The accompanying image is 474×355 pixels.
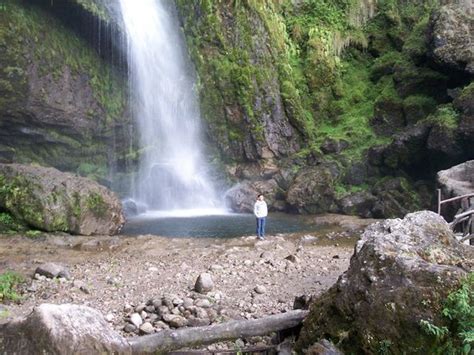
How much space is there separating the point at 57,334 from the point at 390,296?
10.8 ft

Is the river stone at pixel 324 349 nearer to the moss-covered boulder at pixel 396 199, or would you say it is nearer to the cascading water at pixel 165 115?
the moss-covered boulder at pixel 396 199

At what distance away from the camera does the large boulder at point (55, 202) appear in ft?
45.3

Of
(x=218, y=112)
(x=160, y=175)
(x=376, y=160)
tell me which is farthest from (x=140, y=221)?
(x=376, y=160)

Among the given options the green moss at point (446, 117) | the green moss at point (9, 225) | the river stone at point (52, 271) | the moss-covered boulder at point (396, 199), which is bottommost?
the river stone at point (52, 271)

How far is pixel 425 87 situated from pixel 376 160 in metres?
4.36

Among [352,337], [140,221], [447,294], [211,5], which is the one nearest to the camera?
[447,294]

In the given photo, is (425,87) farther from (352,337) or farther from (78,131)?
(352,337)

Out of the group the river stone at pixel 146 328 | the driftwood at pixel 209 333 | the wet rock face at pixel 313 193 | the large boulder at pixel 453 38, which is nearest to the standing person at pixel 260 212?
the wet rock face at pixel 313 193

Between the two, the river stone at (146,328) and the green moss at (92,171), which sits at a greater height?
the green moss at (92,171)

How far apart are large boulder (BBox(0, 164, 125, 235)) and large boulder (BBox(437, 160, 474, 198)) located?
1076 centimetres

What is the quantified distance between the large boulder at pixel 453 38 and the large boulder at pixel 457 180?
5.38 metres

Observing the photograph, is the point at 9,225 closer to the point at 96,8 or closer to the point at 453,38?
the point at 96,8

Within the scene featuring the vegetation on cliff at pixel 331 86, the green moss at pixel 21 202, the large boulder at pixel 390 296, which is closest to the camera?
the large boulder at pixel 390 296

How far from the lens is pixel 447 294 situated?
4.10 metres
